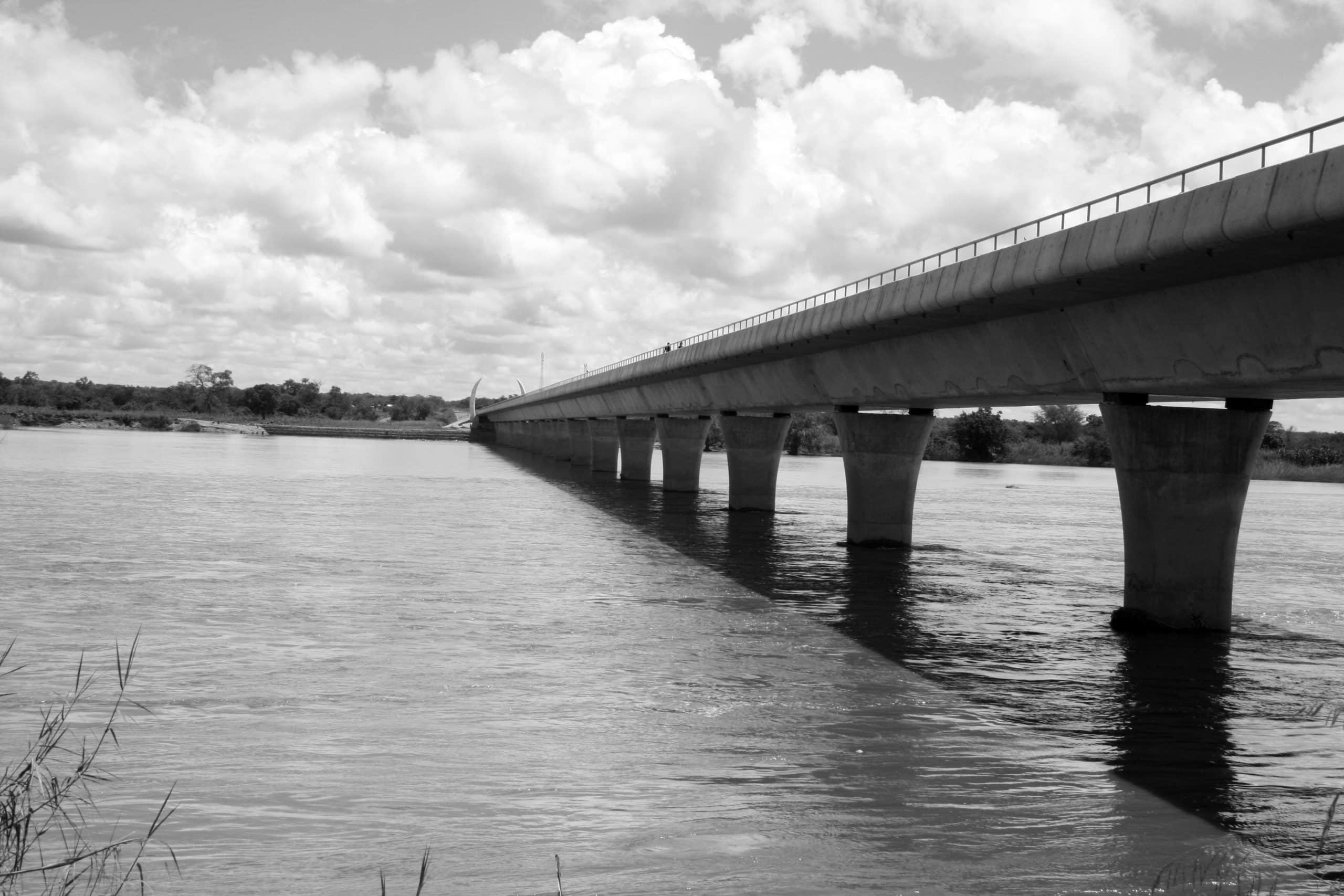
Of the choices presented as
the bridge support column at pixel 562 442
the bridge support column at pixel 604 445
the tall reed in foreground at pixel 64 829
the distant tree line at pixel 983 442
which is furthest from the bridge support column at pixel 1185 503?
the distant tree line at pixel 983 442

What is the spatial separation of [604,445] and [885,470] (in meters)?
64.6

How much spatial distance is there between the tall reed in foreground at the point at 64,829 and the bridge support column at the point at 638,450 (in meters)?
78.1

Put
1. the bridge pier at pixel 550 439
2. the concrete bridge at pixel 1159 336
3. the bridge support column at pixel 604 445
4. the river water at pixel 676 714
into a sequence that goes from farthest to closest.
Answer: the bridge pier at pixel 550 439
the bridge support column at pixel 604 445
the concrete bridge at pixel 1159 336
the river water at pixel 676 714

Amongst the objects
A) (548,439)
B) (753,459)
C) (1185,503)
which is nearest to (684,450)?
(753,459)

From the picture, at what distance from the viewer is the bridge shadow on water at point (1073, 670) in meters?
14.5

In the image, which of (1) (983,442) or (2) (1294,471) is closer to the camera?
(2) (1294,471)

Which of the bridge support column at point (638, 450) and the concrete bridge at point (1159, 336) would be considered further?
the bridge support column at point (638, 450)

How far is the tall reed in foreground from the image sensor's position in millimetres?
8258

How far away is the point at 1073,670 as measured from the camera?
22.2 m

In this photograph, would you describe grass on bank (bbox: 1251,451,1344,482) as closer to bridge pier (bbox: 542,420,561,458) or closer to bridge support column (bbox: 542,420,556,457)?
bridge pier (bbox: 542,420,561,458)

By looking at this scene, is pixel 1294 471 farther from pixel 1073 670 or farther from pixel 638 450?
pixel 1073 670

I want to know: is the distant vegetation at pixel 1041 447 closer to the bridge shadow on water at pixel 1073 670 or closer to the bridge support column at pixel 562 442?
the bridge support column at pixel 562 442

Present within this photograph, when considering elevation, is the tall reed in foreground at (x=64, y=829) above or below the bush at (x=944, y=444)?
below

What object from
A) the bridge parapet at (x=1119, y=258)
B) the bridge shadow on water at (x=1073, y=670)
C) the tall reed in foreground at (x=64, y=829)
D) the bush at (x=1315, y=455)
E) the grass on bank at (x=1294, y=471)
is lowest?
the bridge shadow on water at (x=1073, y=670)
